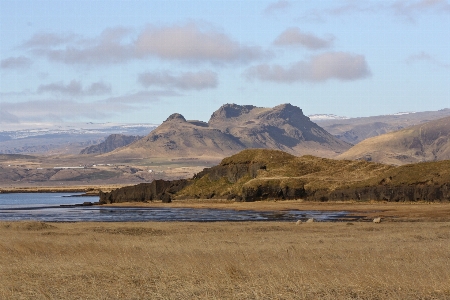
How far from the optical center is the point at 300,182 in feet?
404

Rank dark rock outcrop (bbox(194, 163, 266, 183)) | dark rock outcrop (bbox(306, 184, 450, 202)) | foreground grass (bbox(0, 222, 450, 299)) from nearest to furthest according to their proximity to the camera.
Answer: foreground grass (bbox(0, 222, 450, 299)) → dark rock outcrop (bbox(306, 184, 450, 202)) → dark rock outcrop (bbox(194, 163, 266, 183))

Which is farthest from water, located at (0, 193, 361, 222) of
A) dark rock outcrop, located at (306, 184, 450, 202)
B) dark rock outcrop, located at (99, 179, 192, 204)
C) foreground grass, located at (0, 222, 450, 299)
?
foreground grass, located at (0, 222, 450, 299)

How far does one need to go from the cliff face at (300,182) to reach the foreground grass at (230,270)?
66151mm

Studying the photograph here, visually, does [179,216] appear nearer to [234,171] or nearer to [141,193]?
[141,193]

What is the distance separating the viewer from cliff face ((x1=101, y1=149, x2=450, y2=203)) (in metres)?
106

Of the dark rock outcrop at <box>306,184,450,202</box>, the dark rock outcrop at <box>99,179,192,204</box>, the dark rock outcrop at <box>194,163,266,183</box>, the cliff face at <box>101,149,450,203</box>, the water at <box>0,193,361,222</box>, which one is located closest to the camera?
the water at <box>0,193,361,222</box>

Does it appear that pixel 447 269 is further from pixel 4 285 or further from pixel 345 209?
pixel 345 209

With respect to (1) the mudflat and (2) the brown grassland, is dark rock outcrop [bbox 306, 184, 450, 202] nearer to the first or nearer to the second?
(1) the mudflat

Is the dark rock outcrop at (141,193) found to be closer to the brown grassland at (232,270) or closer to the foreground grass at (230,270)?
the brown grassland at (232,270)

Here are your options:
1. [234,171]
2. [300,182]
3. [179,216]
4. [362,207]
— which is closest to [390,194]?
[362,207]

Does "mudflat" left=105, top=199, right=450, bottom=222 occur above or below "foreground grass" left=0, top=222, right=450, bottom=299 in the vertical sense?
below

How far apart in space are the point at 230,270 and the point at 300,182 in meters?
99.7

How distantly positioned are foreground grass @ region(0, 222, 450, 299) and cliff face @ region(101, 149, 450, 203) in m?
66.2

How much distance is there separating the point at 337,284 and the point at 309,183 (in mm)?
101416
